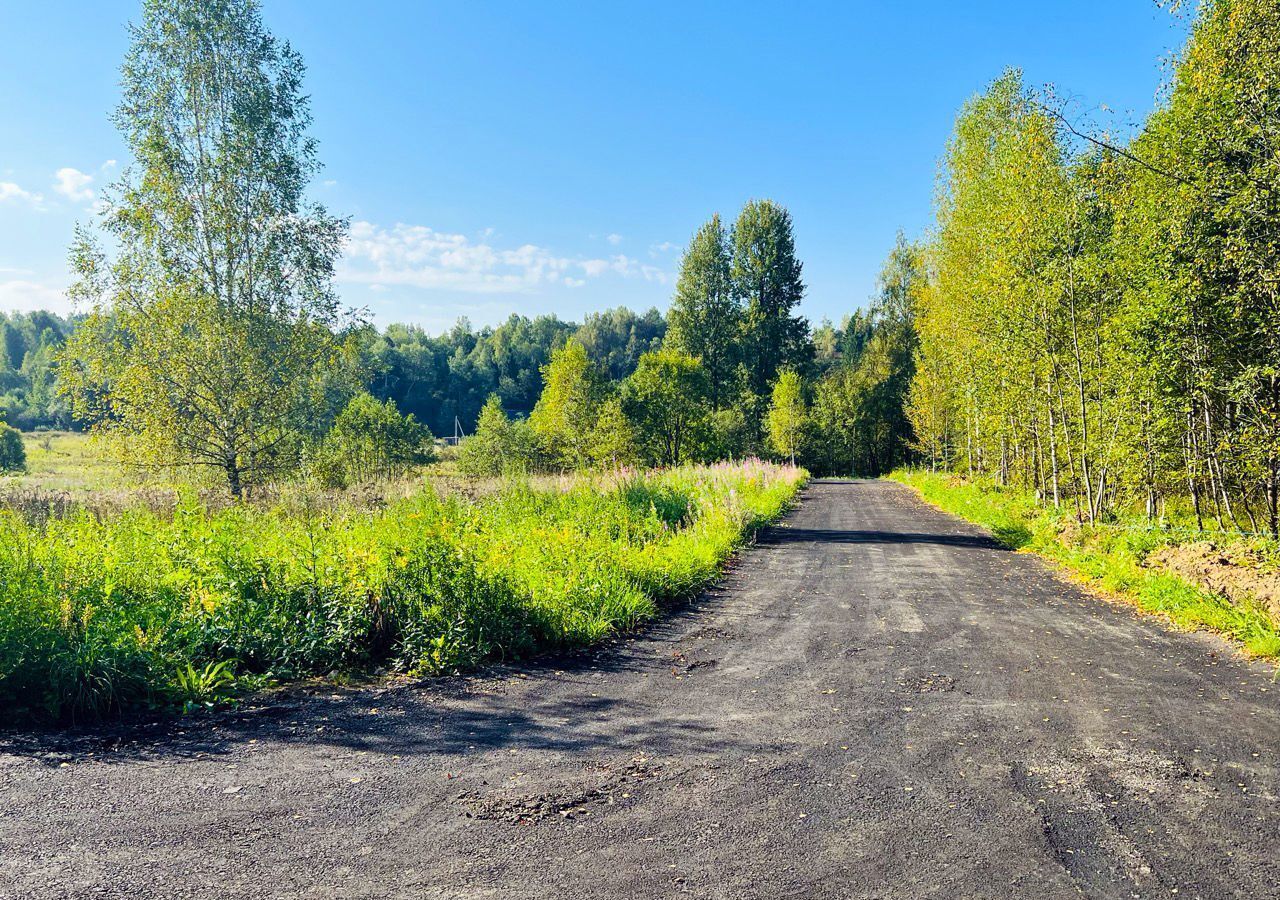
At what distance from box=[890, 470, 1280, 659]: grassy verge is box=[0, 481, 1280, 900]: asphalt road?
73cm

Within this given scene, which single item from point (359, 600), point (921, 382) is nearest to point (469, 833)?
point (359, 600)

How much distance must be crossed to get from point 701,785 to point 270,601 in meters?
4.27

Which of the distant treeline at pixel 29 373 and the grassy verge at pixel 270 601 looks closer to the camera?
the grassy verge at pixel 270 601

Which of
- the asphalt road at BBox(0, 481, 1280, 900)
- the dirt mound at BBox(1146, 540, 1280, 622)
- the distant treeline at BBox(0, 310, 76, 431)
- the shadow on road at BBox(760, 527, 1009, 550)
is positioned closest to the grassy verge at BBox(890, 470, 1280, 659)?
the dirt mound at BBox(1146, 540, 1280, 622)

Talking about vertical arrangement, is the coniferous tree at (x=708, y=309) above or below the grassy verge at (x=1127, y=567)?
above

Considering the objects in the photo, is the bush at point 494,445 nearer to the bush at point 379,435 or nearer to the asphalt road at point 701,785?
the bush at point 379,435

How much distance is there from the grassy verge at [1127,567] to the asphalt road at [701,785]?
0.73 meters

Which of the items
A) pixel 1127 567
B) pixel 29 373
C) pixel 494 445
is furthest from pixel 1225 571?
pixel 29 373

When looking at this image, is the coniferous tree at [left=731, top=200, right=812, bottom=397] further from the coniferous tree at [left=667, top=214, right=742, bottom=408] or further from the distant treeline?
the distant treeline

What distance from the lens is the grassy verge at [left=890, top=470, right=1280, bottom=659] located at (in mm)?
7215

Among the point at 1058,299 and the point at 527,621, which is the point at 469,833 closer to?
the point at 527,621

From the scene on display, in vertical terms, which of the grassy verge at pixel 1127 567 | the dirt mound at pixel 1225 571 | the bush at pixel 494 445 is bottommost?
the grassy verge at pixel 1127 567

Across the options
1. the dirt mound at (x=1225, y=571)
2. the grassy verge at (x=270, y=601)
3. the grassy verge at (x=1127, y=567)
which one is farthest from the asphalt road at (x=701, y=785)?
the dirt mound at (x=1225, y=571)

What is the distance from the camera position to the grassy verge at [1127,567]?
23.7 feet
